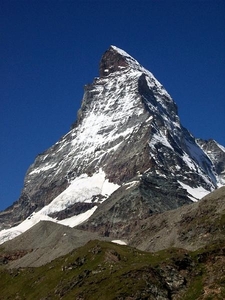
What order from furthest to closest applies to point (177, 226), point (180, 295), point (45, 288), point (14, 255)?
1. point (14, 255)
2. point (177, 226)
3. point (45, 288)
4. point (180, 295)

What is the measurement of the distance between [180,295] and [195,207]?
93.7 metres

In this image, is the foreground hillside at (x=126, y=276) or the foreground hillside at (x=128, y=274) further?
the foreground hillside at (x=128, y=274)

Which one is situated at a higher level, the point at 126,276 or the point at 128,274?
the point at 128,274

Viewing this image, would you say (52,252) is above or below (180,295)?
above

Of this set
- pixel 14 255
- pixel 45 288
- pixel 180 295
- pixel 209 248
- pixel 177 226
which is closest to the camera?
pixel 180 295

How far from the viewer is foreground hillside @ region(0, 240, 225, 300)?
96250mm

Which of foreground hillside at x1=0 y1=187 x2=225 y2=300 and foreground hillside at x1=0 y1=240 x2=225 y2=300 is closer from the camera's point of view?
foreground hillside at x1=0 y1=240 x2=225 y2=300

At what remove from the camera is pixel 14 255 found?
199 metres

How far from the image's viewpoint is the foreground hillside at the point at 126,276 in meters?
96.2

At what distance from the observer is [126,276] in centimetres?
10156

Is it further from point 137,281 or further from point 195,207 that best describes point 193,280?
point 195,207

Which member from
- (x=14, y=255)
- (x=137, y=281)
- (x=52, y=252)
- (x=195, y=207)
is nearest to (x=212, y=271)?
(x=137, y=281)

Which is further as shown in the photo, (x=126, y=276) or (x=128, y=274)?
(x=128, y=274)

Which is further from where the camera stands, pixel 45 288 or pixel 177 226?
pixel 177 226
